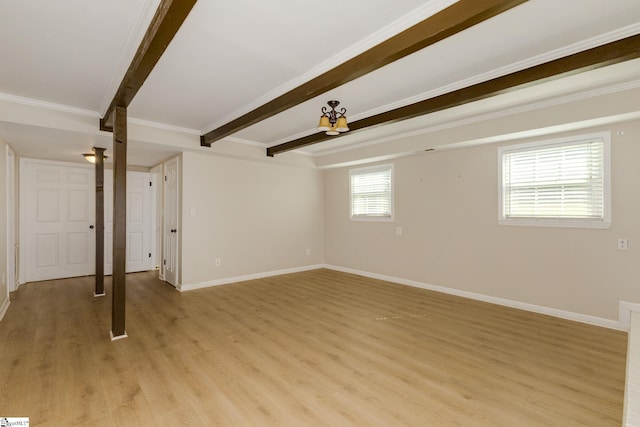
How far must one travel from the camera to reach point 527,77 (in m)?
2.69

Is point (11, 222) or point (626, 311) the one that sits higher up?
point (11, 222)

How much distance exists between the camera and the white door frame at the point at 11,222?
4587 millimetres

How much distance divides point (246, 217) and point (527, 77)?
4.63m

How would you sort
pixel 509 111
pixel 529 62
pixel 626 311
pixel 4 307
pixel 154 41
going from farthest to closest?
pixel 4 307, pixel 509 111, pixel 626 311, pixel 529 62, pixel 154 41

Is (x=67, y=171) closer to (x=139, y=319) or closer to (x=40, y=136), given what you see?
(x=40, y=136)

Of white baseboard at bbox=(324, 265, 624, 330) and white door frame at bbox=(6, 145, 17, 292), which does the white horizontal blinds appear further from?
white door frame at bbox=(6, 145, 17, 292)

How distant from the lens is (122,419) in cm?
189

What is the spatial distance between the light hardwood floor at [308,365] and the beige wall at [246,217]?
3.94 ft

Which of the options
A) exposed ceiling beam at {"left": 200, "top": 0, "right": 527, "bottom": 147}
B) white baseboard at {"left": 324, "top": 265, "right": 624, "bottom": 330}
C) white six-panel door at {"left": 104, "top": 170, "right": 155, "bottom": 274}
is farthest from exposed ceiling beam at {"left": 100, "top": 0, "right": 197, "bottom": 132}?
white baseboard at {"left": 324, "top": 265, "right": 624, "bottom": 330}

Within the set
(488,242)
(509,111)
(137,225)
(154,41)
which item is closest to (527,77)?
(509,111)

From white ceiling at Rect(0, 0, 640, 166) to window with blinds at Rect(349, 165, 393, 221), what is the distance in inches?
77.5

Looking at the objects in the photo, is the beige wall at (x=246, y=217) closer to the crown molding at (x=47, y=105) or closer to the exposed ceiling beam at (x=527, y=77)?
the crown molding at (x=47, y=105)

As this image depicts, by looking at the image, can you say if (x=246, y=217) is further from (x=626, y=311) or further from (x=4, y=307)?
(x=626, y=311)

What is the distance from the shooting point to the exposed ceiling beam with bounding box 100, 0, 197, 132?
175 centimetres
